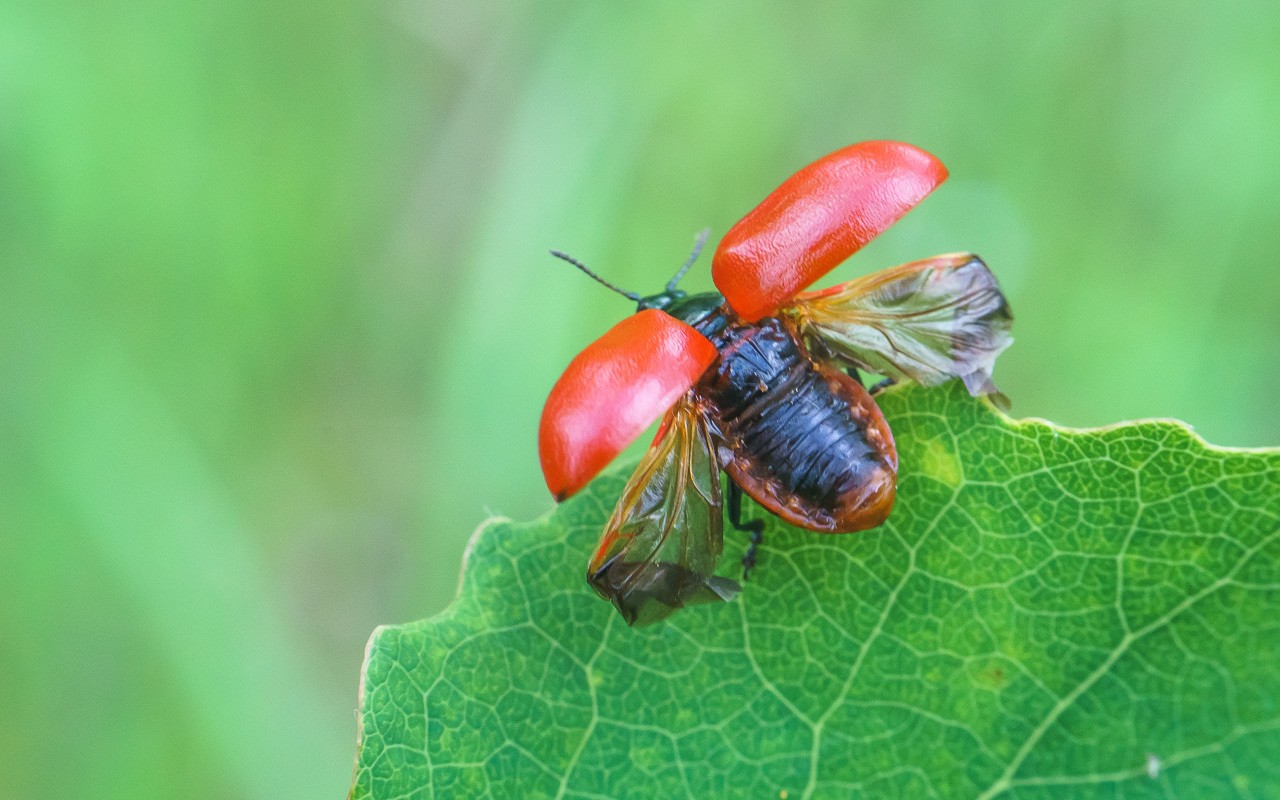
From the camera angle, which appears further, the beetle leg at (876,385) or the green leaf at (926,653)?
the beetle leg at (876,385)

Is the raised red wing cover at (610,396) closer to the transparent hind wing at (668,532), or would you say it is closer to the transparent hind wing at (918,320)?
the transparent hind wing at (668,532)

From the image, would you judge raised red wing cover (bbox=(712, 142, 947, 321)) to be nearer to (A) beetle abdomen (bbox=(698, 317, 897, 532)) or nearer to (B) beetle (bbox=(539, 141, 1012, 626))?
(B) beetle (bbox=(539, 141, 1012, 626))

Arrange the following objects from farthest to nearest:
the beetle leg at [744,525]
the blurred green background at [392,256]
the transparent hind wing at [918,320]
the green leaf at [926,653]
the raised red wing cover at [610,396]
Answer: the blurred green background at [392,256]
the transparent hind wing at [918,320]
the beetle leg at [744,525]
the raised red wing cover at [610,396]
the green leaf at [926,653]

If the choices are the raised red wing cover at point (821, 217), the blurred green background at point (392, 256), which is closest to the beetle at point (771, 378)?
the raised red wing cover at point (821, 217)

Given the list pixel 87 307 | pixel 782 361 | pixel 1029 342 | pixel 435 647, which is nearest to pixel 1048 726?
pixel 782 361

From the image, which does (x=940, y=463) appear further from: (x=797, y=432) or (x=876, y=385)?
(x=876, y=385)

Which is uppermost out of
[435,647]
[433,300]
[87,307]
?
[435,647]

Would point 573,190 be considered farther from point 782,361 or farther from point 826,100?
point 782,361
